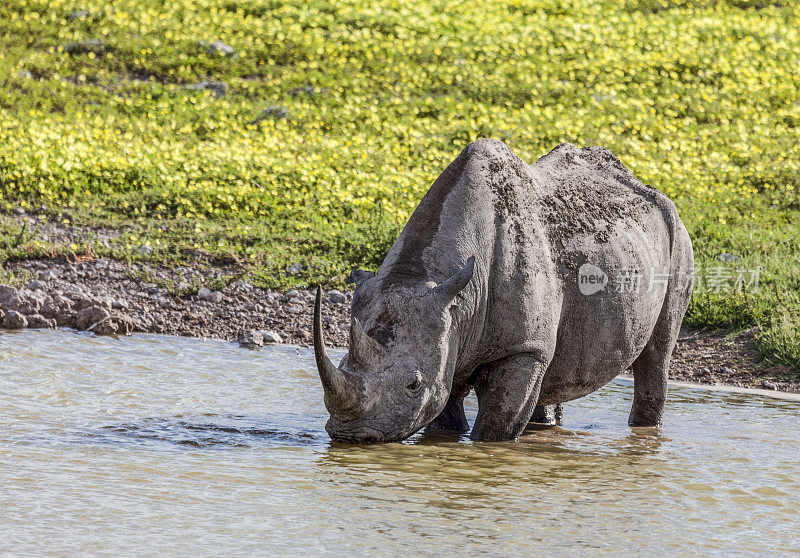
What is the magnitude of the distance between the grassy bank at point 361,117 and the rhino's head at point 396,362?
19.8 feet

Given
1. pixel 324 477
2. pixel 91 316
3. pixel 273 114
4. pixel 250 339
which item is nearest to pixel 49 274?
pixel 91 316

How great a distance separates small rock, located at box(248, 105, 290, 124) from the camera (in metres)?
20.1

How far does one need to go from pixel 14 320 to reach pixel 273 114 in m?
9.43

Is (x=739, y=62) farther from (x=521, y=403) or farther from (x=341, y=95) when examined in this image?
(x=521, y=403)

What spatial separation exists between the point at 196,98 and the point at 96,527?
1612 cm

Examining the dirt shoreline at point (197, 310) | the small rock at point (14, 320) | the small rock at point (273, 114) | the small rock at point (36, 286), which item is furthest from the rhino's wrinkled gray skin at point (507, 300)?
the small rock at point (273, 114)

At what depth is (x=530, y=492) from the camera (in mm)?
6789

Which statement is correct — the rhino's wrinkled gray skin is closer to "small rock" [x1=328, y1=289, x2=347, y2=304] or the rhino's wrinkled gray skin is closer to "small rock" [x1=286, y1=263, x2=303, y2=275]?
"small rock" [x1=328, y1=289, x2=347, y2=304]

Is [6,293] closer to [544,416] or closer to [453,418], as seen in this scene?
[453,418]

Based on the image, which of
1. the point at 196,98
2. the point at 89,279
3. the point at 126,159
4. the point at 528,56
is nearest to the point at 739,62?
the point at 528,56

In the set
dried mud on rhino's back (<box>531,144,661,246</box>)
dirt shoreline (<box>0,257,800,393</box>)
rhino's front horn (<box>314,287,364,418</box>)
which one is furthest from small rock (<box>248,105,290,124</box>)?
rhino's front horn (<box>314,287,364,418</box>)

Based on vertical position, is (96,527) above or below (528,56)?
below

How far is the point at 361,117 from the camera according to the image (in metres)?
20.6

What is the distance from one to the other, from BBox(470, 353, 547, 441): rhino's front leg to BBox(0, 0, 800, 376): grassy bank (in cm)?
500
